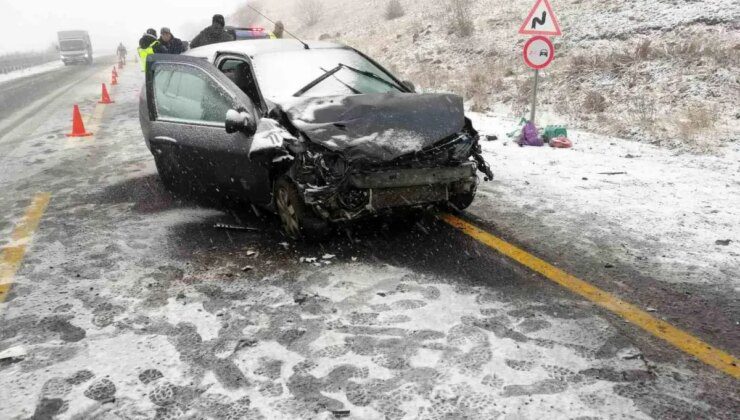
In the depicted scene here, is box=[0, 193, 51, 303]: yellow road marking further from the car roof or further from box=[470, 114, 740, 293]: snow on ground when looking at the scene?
box=[470, 114, 740, 293]: snow on ground

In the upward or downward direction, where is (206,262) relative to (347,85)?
downward

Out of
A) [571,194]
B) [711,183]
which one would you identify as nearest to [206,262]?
[571,194]

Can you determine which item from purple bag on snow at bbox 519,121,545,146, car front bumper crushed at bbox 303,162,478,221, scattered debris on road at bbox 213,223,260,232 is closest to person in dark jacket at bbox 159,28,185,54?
purple bag on snow at bbox 519,121,545,146

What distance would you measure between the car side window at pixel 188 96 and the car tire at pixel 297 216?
935 millimetres

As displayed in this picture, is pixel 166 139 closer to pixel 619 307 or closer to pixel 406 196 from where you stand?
pixel 406 196

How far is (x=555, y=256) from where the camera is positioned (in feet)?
14.0

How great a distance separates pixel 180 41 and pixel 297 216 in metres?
8.97

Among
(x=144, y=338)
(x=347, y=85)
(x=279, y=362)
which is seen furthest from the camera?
(x=347, y=85)

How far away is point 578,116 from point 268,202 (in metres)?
7.16

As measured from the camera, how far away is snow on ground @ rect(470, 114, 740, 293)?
4254 millimetres

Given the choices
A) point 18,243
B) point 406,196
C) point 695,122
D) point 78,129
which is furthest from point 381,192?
point 78,129

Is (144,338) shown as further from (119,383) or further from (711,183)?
(711,183)

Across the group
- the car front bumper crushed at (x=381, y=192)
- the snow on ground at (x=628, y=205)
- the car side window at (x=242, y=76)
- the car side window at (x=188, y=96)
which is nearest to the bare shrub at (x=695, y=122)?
the snow on ground at (x=628, y=205)

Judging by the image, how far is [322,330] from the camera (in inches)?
127
